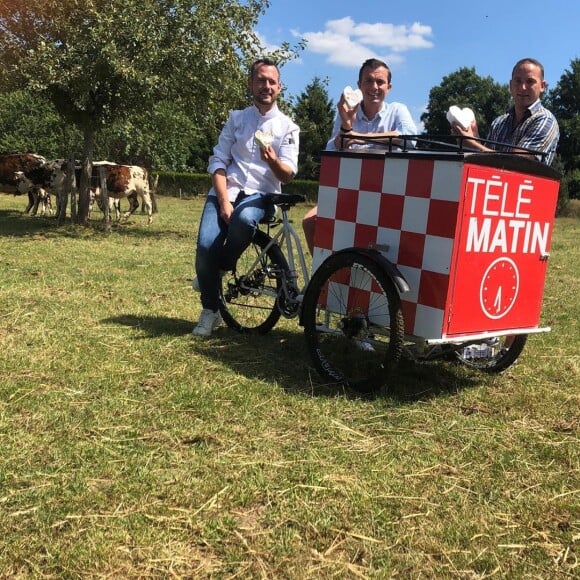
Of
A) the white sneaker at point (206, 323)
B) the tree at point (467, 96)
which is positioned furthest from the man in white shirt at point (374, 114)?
the tree at point (467, 96)

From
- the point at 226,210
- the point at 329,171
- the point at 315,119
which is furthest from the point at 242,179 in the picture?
the point at 315,119

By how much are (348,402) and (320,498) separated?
3.17ft

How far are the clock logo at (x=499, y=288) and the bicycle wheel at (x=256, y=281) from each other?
1459mm

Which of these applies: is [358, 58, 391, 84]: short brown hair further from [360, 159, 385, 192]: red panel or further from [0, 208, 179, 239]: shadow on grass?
[0, 208, 179, 239]: shadow on grass

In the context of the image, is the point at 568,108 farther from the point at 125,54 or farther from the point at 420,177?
the point at 420,177

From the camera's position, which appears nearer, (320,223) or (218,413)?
(218,413)

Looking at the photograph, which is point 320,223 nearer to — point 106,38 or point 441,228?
point 441,228

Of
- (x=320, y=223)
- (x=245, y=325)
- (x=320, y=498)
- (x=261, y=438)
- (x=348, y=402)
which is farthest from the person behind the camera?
(x=245, y=325)

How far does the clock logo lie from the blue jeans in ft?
5.30

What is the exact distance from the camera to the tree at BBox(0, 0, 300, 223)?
1051 cm

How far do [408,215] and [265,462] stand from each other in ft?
4.74

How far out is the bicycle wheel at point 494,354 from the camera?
11.6 feet

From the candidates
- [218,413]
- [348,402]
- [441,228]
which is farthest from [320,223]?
[218,413]

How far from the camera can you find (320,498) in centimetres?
216
